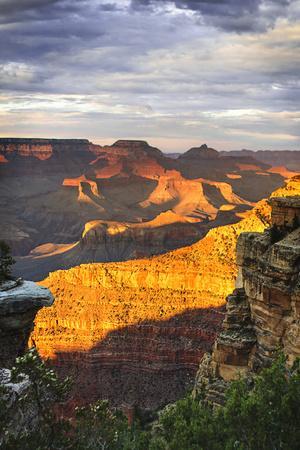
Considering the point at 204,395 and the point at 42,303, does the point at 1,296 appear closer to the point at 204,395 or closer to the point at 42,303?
the point at 42,303

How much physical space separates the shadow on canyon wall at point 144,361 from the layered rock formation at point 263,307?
16.7m

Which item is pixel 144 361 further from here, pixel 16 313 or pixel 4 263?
pixel 16 313

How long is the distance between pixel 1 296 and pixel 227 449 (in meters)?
7.60

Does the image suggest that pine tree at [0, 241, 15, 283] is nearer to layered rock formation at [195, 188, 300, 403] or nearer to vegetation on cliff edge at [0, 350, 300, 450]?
vegetation on cliff edge at [0, 350, 300, 450]

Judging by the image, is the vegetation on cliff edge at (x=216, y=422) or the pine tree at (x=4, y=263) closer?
the vegetation on cliff edge at (x=216, y=422)

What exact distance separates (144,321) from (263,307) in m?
23.4

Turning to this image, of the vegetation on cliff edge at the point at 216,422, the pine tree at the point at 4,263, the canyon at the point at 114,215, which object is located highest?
the pine tree at the point at 4,263

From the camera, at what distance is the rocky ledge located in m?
16.6

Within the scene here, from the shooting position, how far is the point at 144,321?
138ft

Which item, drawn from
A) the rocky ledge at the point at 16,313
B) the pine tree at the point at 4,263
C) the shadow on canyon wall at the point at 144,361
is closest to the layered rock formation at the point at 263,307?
the rocky ledge at the point at 16,313

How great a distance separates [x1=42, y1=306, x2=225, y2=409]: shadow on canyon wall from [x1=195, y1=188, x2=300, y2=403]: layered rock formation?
54.8 ft

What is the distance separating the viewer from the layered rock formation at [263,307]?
18203 millimetres

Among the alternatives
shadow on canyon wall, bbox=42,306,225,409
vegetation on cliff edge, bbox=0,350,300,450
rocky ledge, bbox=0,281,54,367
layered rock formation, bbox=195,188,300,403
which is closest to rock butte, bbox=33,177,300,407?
shadow on canyon wall, bbox=42,306,225,409

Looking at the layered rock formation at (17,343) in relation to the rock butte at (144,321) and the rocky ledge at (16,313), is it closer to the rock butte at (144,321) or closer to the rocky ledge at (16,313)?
the rocky ledge at (16,313)
